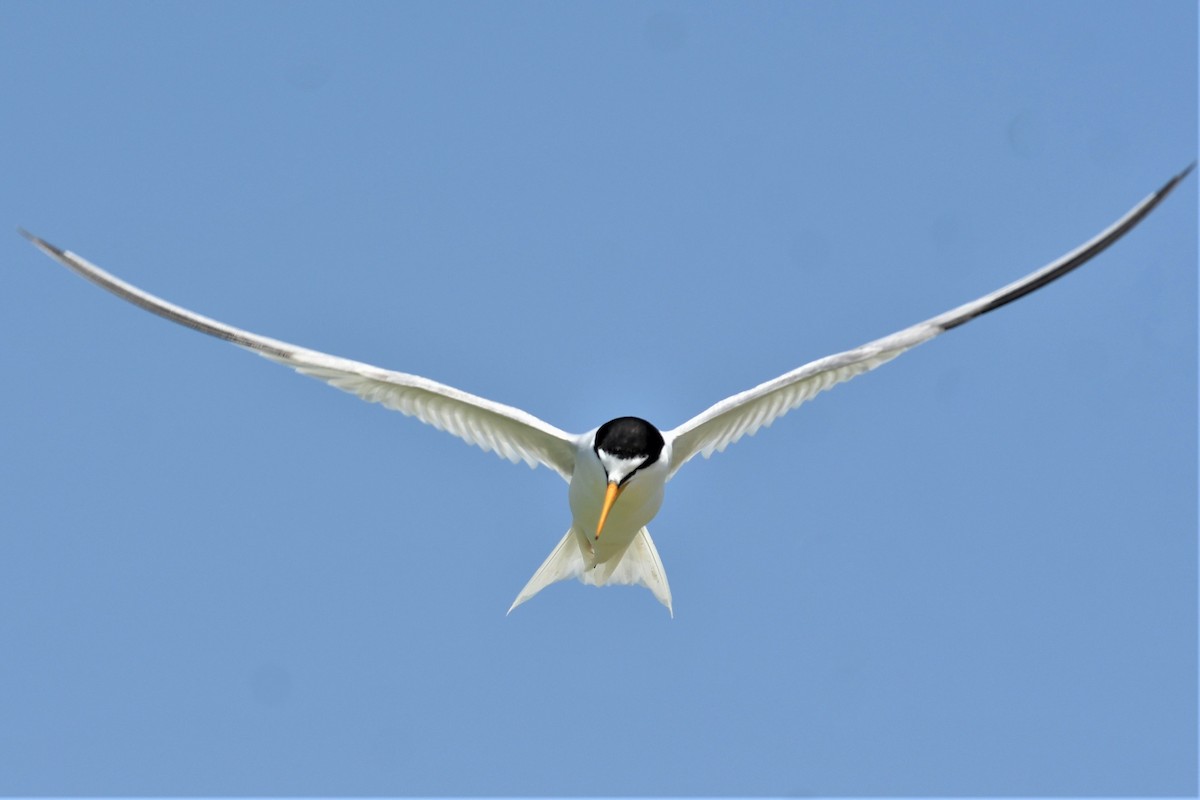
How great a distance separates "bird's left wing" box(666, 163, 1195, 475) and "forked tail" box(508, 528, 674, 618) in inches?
32.8

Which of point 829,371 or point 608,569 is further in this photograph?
point 608,569

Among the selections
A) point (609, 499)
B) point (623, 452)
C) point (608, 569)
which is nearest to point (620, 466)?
point (623, 452)

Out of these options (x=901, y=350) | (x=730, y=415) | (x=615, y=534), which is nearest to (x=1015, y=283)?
(x=901, y=350)

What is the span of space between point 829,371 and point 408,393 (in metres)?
3.77

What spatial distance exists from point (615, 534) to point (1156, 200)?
533 centimetres

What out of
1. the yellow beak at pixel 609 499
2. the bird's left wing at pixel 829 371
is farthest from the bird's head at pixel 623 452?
the bird's left wing at pixel 829 371

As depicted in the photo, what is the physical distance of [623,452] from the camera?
1348 centimetres

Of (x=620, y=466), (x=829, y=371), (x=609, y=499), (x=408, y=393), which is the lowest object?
(x=609, y=499)

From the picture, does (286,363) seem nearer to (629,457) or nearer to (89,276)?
(89,276)

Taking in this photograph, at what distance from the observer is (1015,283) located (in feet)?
45.4

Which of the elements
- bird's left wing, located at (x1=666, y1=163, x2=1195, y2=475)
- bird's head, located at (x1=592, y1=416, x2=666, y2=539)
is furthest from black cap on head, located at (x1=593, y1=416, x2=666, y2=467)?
bird's left wing, located at (x1=666, y1=163, x2=1195, y2=475)

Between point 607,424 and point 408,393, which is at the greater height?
point 408,393

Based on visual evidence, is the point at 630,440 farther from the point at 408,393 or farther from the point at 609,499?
the point at 408,393

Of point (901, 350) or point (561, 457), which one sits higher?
point (901, 350)
